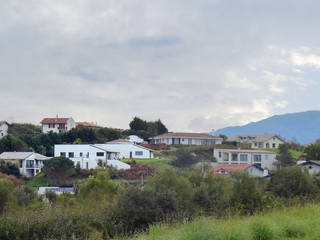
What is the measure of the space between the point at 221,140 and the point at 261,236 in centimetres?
7481

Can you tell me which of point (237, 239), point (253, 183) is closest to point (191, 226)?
point (237, 239)

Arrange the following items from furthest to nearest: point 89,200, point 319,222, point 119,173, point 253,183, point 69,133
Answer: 1. point 69,133
2. point 119,173
3. point 89,200
4. point 253,183
5. point 319,222

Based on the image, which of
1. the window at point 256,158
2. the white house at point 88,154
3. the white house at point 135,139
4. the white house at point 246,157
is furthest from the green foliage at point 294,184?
the white house at point 135,139

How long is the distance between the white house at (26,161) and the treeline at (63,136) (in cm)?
673

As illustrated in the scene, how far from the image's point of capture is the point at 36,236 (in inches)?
477

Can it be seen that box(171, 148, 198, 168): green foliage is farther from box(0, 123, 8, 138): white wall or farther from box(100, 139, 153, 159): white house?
box(0, 123, 8, 138): white wall

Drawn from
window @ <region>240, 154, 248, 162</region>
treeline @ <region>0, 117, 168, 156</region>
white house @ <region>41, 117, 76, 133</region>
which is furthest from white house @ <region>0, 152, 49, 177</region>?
white house @ <region>41, 117, 76, 133</region>

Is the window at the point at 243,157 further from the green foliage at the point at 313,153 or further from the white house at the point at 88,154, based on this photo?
the white house at the point at 88,154

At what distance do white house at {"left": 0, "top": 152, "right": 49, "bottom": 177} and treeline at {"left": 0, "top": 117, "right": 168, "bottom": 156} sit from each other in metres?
6.73

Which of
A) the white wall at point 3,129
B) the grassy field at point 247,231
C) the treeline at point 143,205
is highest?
the white wall at point 3,129

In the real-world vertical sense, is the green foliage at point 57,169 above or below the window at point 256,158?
below

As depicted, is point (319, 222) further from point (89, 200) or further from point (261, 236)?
point (89, 200)

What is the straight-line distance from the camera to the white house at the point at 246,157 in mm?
61625

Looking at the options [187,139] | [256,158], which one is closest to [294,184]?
[256,158]
